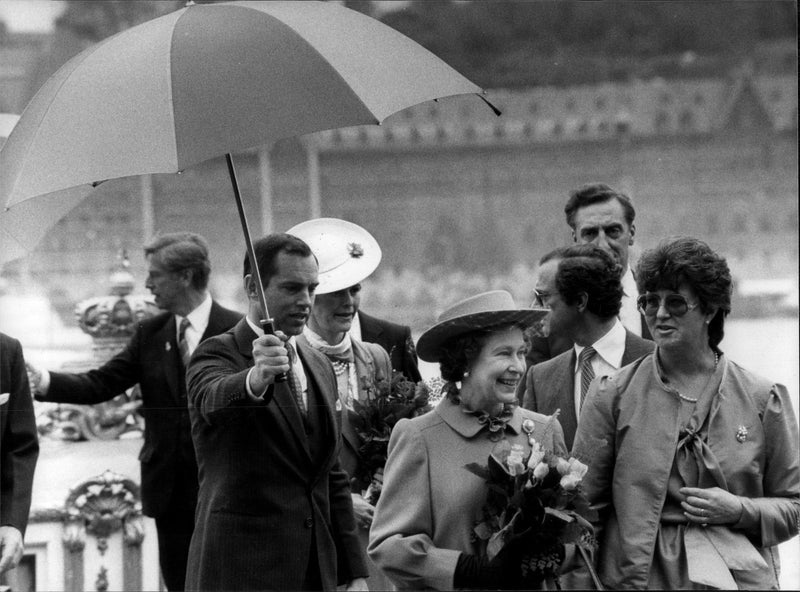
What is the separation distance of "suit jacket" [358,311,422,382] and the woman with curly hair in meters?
1.43

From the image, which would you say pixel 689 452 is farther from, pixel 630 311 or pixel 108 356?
pixel 108 356

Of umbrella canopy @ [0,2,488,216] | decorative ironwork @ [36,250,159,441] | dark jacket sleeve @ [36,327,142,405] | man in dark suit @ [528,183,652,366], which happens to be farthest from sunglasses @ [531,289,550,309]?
decorative ironwork @ [36,250,159,441]

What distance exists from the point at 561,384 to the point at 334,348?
921 mm

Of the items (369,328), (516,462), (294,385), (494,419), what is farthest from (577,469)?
(369,328)

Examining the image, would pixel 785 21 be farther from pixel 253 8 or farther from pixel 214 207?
pixel 253 8

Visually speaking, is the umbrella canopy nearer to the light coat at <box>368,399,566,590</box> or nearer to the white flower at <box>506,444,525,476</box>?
the light coat at <box>368,399,566,590</box>

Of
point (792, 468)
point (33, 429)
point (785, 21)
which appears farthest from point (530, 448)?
point (785, 21)

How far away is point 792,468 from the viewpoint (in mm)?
3439

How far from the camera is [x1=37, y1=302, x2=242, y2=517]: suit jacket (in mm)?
5250

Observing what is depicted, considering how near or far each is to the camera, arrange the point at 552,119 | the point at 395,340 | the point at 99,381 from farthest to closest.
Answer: the point at 552,119 → the point at 99,381 → the point at 395,340

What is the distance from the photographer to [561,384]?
4156 millimetres

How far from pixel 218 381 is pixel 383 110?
2.76 ft

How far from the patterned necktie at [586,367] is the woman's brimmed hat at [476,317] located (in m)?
0.67

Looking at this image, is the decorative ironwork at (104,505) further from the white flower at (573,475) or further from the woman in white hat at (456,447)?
the white flower at (573,475)
